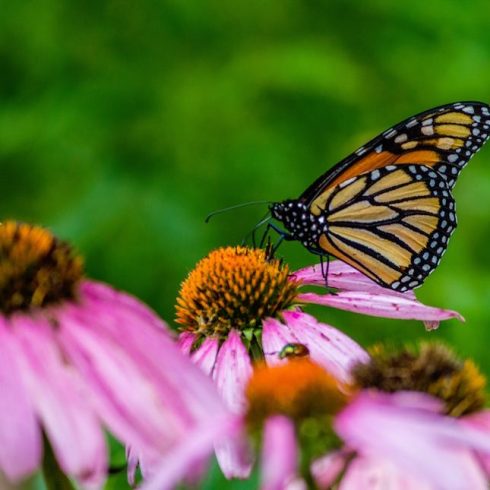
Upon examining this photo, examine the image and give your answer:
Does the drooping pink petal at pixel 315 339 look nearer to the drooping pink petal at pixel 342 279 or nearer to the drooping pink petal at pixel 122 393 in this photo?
the drooping pink petal at pixel 342 279

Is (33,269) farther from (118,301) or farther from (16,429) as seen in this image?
(16,429)

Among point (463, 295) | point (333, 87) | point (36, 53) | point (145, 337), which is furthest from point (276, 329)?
point (36, 53)

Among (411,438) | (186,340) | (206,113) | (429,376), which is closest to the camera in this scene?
(411,438)

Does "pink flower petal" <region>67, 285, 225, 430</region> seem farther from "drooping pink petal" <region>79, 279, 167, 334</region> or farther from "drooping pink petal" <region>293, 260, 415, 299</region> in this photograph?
"drooping pink petal" <region>293, 260, 415, 299</region>

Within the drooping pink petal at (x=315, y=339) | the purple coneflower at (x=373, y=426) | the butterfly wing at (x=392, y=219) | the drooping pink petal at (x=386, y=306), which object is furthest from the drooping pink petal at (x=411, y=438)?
the butterfly wing at (x=392, y=219)

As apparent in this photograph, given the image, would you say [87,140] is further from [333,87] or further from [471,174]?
[471,174]

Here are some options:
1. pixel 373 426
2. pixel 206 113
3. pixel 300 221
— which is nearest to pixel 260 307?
pixel 300 221
